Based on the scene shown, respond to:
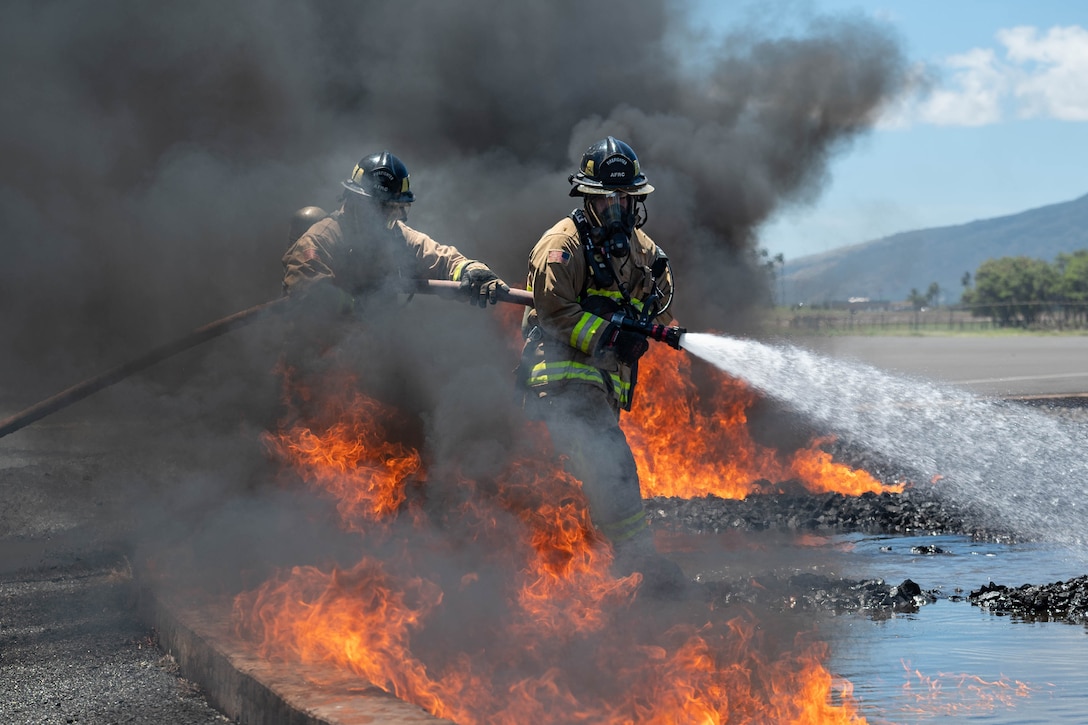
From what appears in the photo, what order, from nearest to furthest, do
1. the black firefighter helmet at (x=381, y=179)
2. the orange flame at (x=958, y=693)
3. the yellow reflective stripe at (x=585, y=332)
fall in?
the orange flame at (x=958, y=693) < the yellow reflective stripe at (x=585, y=332) < the black firefighter helmet at (x=381, y=179)

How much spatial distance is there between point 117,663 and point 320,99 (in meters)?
8.68

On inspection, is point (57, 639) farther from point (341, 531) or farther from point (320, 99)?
point (320, 99)

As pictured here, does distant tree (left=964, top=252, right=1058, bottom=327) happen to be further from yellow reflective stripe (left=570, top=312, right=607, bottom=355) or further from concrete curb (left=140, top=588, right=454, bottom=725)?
concrete curb (left=140, top=588, right=454, bottom=725)

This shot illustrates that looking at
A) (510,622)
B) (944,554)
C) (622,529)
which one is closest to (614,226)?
(622,529)

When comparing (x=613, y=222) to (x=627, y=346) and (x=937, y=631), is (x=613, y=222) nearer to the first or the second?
(x=627, y=346)

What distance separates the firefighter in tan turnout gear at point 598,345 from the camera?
4566 mm

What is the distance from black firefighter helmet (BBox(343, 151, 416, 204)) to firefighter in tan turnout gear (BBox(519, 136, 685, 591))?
1.49 metres

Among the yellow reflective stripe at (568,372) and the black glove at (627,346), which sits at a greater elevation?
the black glove at (627,346)

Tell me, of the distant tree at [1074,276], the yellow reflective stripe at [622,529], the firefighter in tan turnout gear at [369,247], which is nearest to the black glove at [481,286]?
the firefighter in tan turnout gear at [369,247]

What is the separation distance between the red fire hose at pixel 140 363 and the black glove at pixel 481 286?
6cm

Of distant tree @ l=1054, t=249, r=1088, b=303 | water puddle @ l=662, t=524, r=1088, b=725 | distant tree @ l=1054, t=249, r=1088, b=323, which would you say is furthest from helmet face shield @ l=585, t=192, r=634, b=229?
distant tree @ l=1054, t=249, r=1088, b=303

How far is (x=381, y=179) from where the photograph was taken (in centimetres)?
595

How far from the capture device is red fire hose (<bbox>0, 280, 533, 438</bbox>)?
471 cm

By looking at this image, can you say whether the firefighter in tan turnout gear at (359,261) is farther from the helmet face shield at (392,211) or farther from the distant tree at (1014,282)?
the distant tree at (1014,282)
